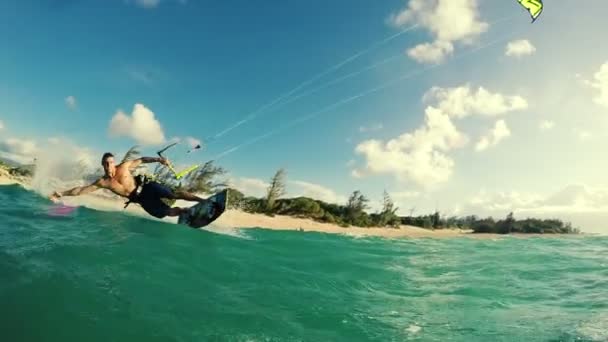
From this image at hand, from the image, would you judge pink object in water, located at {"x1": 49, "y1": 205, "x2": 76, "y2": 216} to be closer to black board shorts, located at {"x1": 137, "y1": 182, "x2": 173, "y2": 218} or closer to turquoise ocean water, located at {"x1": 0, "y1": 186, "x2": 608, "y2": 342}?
turquoise ocean water, located at {"x1": 0, "y1": 186, "x2": 608, "y2": 342}

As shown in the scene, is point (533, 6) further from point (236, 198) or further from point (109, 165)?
point (236, 198)

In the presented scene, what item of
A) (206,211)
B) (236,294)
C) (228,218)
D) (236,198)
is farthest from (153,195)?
(236,198)

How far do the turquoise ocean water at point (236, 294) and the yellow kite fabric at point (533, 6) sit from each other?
516 cm

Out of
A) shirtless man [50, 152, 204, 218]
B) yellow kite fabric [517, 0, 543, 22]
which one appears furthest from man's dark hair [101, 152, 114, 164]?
yellow kite fabric [517, 0, 543, 22]

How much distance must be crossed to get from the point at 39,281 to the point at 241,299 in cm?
276

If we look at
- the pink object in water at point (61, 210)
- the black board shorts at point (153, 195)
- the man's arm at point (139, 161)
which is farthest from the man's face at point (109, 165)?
the pink object in water at point (61, 210)

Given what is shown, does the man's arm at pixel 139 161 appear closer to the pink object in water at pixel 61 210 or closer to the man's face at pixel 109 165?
the man's face at pixel 109 165

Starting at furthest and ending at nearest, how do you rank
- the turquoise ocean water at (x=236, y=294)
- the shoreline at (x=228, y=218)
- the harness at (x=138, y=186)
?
1. the shoreline at (x=228, y=218)
2. the harness at (x=138, y=186)
3. the turquoise ocean water at (x=236, y=294)

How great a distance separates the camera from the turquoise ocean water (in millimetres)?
5031

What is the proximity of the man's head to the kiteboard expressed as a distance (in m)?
2.82

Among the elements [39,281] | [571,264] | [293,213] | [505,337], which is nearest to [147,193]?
[39,281]

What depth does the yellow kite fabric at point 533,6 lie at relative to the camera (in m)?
7.14

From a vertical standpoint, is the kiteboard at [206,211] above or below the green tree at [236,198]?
below

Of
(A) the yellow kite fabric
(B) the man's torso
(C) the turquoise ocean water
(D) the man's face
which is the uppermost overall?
(A) the yellow kite fabric
